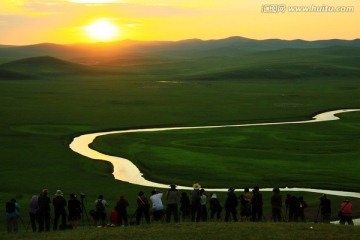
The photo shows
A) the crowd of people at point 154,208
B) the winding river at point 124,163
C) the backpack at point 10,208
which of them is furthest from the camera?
the winding river at point 124,163

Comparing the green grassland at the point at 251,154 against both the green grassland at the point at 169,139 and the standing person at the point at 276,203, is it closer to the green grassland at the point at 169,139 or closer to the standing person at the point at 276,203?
the green grassland at the point at 169,139

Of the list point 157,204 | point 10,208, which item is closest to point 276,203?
point 157,204

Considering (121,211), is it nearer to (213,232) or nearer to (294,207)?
(213,232)

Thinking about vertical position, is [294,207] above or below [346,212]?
above

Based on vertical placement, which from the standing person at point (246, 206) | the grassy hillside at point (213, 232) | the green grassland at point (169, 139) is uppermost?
the green grassland at point (169, 139)

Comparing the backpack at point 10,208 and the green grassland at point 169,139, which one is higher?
the green grassland at point 169,139

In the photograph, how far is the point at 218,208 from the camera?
3628cm

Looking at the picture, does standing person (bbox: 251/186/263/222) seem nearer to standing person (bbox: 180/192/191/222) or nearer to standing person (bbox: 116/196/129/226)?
standing person (bbox: 180/192/191/222)

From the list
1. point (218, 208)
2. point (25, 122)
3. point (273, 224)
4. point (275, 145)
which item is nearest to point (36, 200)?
point (218, 208)

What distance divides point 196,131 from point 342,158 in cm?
2922

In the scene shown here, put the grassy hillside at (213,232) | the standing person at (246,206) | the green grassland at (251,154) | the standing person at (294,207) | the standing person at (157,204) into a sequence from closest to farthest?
the grassy hillside at (213,232) → the standing person at (157,204) → the standing person at (246,206) → the standing person at (294,207) → the green grassland at (251,154)

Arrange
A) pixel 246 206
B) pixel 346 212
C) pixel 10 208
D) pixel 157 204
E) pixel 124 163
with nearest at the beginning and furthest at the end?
pixel 10 208, pixel 157 204, pixel 346 212, pixel 246 206, pixel 124 163

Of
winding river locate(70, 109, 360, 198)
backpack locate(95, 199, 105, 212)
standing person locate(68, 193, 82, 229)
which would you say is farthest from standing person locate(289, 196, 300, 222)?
winding river locate(70, 109, 360, 198)

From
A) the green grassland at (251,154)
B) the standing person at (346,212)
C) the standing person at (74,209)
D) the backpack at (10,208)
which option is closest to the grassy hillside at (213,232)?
the standing person at (74,209)
